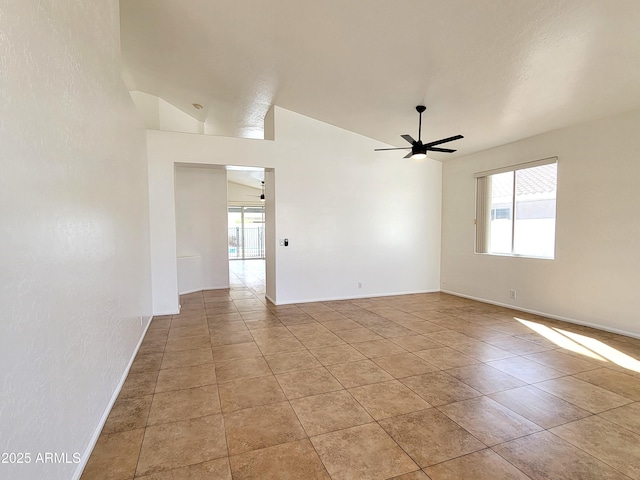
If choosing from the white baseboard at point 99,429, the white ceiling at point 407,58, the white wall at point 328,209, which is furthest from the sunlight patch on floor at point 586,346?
the white baseboard at point 99,429

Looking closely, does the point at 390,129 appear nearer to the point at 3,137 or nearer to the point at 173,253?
the point at 173,253

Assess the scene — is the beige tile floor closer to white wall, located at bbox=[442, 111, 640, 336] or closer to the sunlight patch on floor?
the sunlight patch on floor

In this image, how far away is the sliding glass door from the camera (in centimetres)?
1320

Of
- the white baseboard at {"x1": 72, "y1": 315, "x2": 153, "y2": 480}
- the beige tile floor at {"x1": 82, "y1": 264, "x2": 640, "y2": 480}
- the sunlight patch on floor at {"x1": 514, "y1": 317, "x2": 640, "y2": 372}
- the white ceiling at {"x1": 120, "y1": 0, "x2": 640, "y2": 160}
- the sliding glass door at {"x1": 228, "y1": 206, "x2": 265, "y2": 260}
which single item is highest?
the white ceiling at {"x1": 120, "y1": 0, "x2": 640, "y2": 160}

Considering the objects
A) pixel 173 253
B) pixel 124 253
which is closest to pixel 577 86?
pixel 124 253

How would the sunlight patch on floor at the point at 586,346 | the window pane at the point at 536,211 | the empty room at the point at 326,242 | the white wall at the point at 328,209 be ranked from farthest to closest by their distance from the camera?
the white wall at the point at 328,209 < the window pane at the point at 536,211 < the sunlight patch on floor at the point at 586,346 < the empty room at the point at 326,242

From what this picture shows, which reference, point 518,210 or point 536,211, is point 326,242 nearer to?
point 518,210

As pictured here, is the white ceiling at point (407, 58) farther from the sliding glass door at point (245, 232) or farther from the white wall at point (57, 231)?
the sliding glass door at point (245, 232)

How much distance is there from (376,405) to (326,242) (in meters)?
3.66

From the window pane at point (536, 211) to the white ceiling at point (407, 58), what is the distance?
0.66 meters

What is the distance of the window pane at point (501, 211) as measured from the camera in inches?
215

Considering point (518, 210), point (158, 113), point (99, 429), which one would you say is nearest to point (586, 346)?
point (518, 210)

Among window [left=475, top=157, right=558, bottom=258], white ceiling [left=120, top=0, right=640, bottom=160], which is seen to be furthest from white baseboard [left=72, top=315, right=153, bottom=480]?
window [left=475, top=157, right=558, bottom=258]

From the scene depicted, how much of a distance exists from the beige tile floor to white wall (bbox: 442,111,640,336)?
17.5 inches
